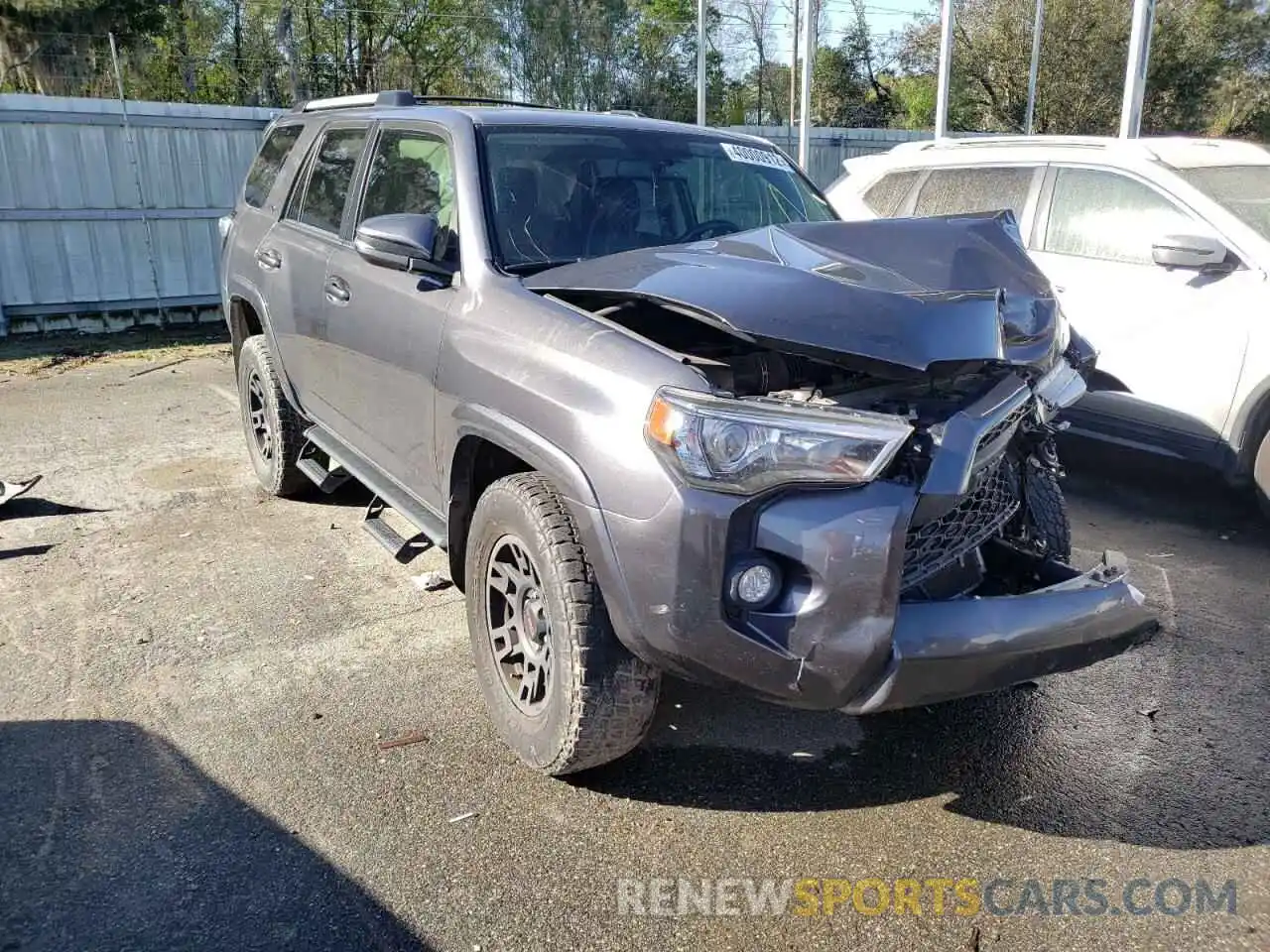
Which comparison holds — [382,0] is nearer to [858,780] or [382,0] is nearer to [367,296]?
[367,296]

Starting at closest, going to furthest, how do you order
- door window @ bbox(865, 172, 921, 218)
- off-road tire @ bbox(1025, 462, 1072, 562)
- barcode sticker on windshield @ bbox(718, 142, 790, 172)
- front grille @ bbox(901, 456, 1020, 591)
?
front grille @ bbox(901, 456, 1020, 591), off-road tire @ bbox(1025, 462, 1072, 562), barcode sticker on windshield @ bbox(718, 142, 790, 172), door window @ bbox(865, 172, 921, 218)

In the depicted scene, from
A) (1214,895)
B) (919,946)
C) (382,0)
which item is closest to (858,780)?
(919,946)

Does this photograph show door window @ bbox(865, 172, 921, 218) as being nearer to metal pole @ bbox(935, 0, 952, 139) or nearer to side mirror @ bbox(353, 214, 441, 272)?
side mirror @ bbox(353, 214, 441, 272)

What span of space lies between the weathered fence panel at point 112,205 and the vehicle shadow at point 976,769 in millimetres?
9124

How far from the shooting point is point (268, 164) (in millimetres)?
5641

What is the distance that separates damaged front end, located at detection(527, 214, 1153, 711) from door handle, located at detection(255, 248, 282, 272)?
7.48 feet

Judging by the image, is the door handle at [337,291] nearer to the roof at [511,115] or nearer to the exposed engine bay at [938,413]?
the roof at [511,115]

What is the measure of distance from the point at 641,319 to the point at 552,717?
1170 millimetres

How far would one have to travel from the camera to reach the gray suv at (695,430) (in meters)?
2.42

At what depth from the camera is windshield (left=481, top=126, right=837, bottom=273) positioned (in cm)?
358

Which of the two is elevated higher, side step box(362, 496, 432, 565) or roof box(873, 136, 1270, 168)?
roof box(873, 136, 1270, 168)

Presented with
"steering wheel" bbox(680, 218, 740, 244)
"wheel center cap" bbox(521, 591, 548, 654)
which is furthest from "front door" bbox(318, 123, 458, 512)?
"steering wheel" bbox(680, 218, 740, 244)

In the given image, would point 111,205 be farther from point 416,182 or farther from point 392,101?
point 416,182

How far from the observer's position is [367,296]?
156 inches
